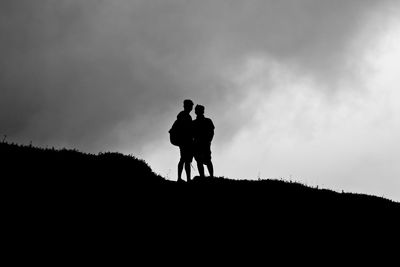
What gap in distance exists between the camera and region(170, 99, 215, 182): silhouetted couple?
16500 mm

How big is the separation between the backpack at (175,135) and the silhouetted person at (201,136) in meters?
0.67

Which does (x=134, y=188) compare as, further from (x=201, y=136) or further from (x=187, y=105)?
(x=187, y=105)

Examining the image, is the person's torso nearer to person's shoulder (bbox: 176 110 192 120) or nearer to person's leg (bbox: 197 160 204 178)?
person's shoulder (bbox: 176 110 192 120)

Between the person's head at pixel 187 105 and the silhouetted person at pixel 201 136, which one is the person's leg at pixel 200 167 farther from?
the person's head at pixel 187 105

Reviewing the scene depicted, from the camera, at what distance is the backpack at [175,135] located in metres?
16.5

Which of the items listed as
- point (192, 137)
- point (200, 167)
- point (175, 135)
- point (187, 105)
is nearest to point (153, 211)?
point (175, 135)

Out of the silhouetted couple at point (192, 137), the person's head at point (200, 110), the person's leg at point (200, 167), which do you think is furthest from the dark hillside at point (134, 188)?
the person's head at point (200, 110)

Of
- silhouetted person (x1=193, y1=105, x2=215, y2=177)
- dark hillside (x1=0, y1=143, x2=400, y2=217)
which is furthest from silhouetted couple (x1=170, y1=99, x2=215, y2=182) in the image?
dark hillside (x1=0, y1=143, x2=400, y2=217)

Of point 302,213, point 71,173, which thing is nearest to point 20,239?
point 71,173

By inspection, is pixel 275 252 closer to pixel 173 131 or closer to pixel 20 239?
pixel 20 239

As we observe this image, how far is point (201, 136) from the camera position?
1692cm

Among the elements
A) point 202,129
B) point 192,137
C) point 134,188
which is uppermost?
point 202,129

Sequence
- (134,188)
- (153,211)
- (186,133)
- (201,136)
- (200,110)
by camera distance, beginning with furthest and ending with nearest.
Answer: (200,110), (201,136), (186,133), (134,188), (153,211)

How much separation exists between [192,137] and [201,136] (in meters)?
0.42
